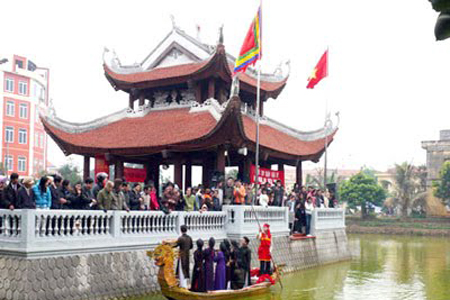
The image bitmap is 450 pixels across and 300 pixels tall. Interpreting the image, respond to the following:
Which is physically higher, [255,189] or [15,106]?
[15,106]

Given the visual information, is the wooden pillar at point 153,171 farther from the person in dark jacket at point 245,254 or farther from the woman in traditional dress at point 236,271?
the woman in traditional dress at point 236,271

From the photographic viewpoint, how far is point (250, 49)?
18.1m

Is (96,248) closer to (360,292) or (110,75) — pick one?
(360,292)

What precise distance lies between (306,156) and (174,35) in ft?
26.1

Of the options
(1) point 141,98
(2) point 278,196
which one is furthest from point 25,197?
(1) point 141,98

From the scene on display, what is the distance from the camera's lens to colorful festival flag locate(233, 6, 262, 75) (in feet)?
58.9

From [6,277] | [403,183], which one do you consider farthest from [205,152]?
[403,183]

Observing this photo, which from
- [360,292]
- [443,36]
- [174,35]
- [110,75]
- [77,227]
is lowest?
[360,292]

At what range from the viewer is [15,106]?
56562 mm

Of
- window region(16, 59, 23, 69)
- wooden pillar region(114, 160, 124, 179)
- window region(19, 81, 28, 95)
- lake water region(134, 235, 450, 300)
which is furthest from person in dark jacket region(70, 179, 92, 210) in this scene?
window region(16, 59, 23, 69)

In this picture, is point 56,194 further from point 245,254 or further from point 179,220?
point 245,254

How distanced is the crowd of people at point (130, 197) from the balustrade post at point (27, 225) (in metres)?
0.38

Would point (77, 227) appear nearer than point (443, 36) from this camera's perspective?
No

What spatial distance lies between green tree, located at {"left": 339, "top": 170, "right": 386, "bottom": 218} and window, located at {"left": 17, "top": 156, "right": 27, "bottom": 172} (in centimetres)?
3400
